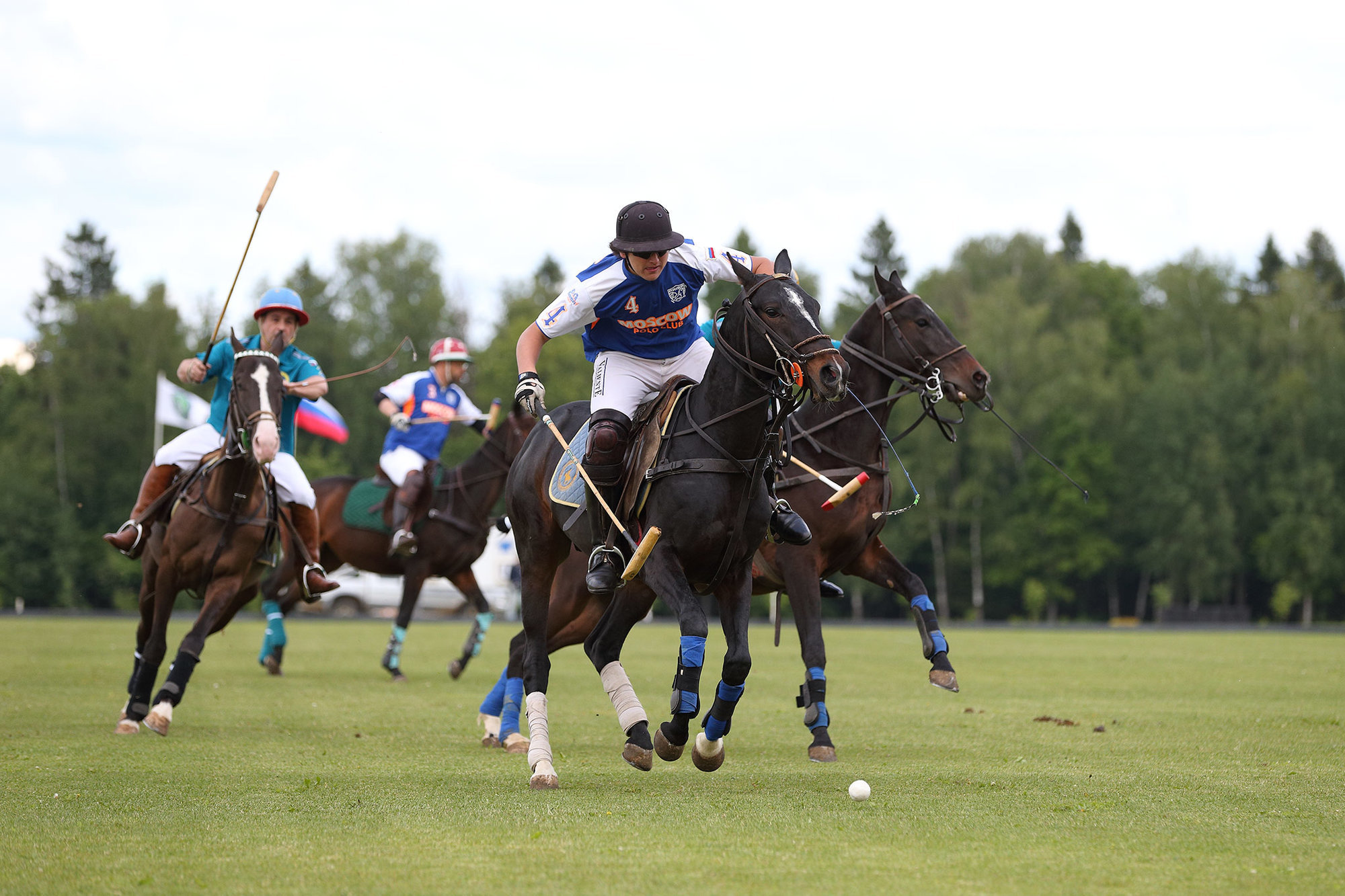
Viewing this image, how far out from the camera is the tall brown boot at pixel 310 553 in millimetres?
10969

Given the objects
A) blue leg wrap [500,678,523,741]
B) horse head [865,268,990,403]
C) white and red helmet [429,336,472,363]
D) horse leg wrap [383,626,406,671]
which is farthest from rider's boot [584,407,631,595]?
white and red helmet [429,336,472,363]

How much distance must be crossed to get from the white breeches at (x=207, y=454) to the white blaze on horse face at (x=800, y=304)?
529 centimetres

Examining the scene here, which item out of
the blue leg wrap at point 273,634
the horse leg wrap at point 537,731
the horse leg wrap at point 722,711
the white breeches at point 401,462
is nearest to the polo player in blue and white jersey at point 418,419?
the white breeches at point 401,462

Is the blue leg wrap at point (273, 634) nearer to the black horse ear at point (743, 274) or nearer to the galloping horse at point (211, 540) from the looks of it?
the galloping horse at point (211, 540)

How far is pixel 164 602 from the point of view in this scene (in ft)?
34.3

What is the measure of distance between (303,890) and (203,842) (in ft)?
3.70

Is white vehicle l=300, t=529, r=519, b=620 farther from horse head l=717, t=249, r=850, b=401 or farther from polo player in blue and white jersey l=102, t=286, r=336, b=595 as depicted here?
horse head l=717, t=249, r=850, b=401

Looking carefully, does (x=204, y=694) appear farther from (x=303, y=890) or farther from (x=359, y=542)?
(x=303, y=890)

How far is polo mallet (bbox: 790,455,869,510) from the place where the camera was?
917 cm

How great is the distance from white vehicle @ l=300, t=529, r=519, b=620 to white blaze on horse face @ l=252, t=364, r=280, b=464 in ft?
106

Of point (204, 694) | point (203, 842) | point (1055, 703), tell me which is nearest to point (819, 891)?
point (203, 842)

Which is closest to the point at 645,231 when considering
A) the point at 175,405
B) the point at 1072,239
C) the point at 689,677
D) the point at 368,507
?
the point at 689,677

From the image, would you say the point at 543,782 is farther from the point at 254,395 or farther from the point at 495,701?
the point at 254,395

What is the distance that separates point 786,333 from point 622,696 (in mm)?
2162
